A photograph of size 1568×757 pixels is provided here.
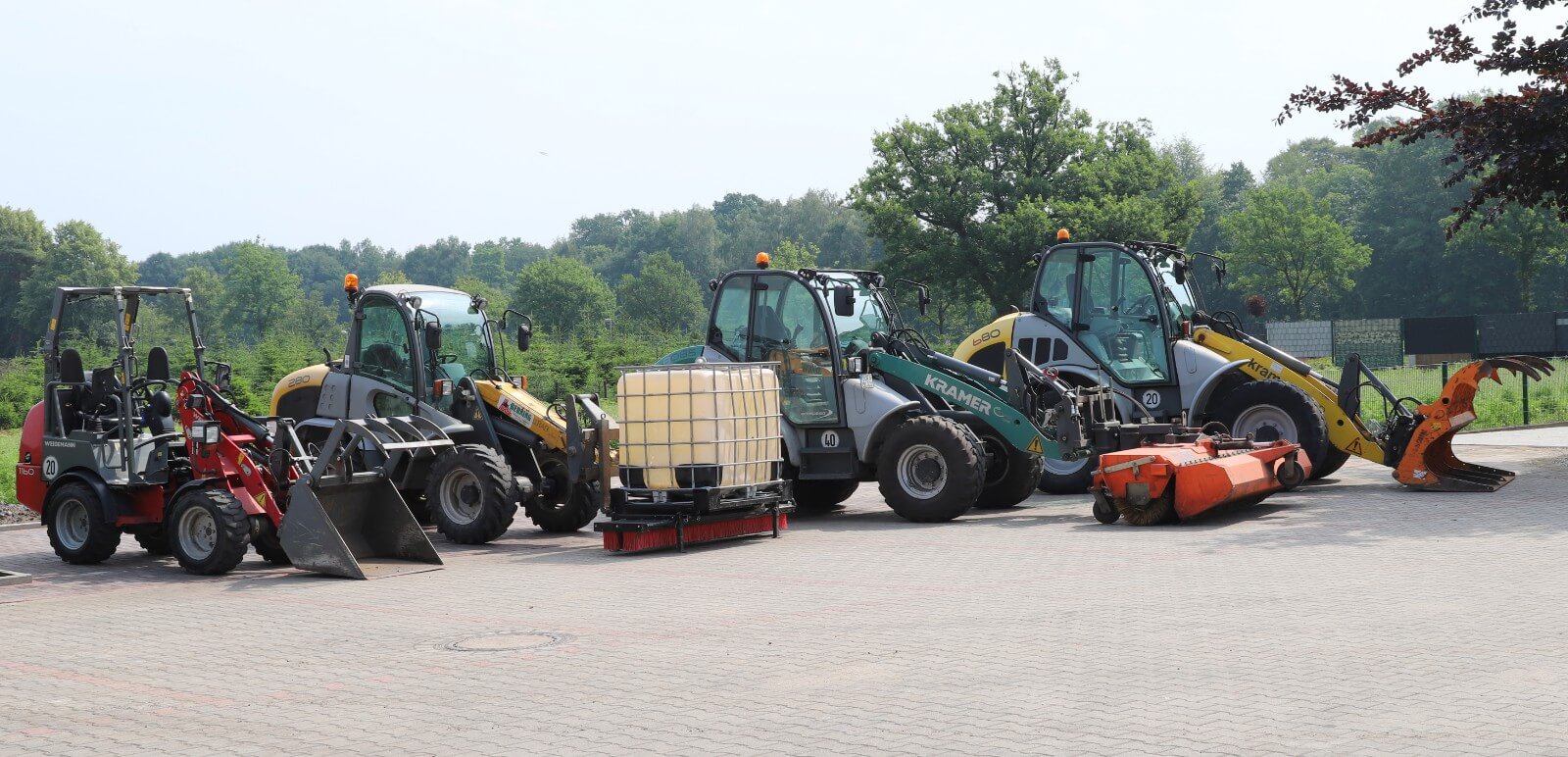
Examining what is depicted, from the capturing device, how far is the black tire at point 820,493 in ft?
57.9

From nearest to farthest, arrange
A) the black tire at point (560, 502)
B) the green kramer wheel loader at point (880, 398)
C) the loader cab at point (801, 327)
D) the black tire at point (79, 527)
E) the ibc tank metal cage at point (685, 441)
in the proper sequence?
the black tire at point (79, 527)
the ibc tank metal cage at point (685, 441)
the black tire at point (560, 502)
the green kramer wheel loader at point (880, 398)
the loader cab at point (801, 327)

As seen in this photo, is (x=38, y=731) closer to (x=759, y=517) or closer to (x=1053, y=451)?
(x=759, y=517)

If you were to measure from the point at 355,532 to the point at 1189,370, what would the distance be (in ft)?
33.3

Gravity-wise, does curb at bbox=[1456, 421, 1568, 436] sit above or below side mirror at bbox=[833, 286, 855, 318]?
below

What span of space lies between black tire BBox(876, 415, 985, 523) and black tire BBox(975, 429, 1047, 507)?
113cm

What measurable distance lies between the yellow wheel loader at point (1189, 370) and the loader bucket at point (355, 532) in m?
8.01

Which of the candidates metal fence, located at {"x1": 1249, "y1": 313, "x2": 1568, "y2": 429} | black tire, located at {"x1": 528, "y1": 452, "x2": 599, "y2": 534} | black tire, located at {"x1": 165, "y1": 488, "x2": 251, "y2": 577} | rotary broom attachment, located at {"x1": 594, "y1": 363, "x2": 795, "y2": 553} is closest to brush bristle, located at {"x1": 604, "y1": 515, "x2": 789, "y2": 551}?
rotary broom attachment, located at {"x1": 594, "y1": 363, "x2": 795, "y2": 553}

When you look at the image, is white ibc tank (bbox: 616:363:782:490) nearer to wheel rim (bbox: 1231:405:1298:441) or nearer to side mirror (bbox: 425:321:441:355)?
side mirror (bbox: 425:321:441:355)

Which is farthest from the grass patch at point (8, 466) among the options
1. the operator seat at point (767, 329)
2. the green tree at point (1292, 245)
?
the green tree at point (1292, 245)

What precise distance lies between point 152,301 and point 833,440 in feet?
23.1

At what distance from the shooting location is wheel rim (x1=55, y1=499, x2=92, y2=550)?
14.1 meters

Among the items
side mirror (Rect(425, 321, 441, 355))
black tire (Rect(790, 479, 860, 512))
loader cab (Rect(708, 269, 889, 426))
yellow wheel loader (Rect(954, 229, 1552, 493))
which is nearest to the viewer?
side mirror (Rect(425, 321, 441, 355))

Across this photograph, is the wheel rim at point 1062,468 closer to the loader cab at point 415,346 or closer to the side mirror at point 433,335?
the loader cab at point 415,346

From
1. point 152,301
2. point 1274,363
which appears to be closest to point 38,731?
point 152,301
